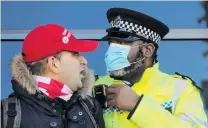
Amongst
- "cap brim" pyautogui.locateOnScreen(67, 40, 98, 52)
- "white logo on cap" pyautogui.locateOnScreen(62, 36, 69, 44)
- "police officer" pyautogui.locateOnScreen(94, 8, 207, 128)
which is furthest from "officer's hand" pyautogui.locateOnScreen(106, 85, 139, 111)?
"white logo on cap" pyautogui.locateOnScreen(62, 36, 69, 44)

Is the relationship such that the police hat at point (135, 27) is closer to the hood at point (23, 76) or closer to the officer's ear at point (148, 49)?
the officer's ear at point (148, 49)

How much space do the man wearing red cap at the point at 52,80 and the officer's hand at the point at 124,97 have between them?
0.44 ft

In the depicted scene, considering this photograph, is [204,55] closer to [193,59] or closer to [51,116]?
[193,59]

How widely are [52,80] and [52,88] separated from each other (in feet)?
0.15

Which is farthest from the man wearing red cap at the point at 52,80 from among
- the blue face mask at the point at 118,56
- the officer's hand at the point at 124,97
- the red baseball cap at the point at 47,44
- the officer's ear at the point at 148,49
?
the officer's ear at the point at 148,49

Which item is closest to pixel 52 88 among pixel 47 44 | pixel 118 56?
pixel 47 44

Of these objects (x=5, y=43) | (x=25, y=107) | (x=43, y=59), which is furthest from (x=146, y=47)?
(x=5, y=43)

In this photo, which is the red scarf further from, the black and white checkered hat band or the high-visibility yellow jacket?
the black and white checkered hat band

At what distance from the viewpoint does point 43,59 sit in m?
2.14

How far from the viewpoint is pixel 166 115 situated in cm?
220

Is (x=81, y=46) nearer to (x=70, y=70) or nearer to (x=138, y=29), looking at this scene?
(x=70, y=70)

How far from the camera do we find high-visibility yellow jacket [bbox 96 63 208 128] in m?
2.20

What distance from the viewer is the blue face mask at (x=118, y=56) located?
2.49m

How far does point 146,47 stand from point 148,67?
0.36 feet
